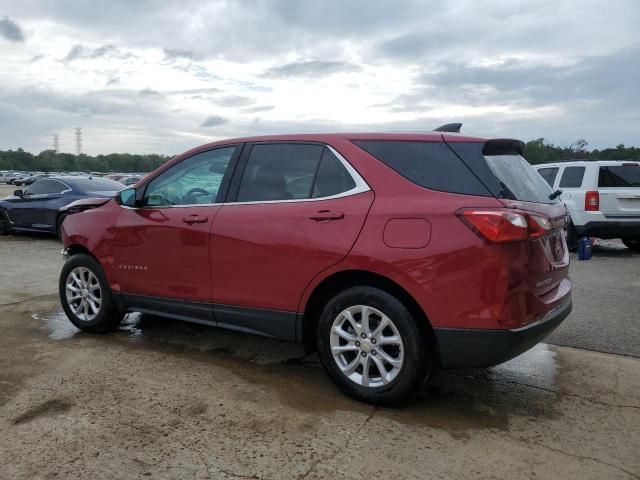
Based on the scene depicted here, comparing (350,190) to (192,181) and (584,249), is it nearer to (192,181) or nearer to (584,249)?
(192,181)

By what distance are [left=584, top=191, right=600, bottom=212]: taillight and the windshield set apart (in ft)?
23.3

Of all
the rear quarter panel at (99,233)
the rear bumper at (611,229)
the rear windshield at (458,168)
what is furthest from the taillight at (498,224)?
the rear bumper at (611,229)

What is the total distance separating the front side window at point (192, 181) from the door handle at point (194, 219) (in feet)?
0.45

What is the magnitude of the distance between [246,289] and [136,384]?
1005mm

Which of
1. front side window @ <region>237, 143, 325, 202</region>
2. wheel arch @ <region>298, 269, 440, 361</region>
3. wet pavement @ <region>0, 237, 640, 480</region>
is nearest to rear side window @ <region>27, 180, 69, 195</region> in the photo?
wet pavement @ <region>0, 237, 640, 480</region>

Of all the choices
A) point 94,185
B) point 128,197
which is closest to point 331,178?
point 128,197

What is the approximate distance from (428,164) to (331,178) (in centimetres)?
66

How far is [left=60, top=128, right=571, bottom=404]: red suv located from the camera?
315 centimetres

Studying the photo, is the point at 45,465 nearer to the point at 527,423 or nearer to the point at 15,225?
the point at 527,423

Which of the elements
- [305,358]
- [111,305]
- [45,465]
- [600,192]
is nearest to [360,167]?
[305,358]

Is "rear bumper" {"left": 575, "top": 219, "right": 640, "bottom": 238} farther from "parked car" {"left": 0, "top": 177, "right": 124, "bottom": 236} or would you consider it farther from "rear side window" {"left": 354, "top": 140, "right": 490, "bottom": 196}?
"parked car" {"left": 0, "top": 177, "right": 124, "bottom": 236}

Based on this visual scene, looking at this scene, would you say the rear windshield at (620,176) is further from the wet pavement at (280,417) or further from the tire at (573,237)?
the wet pavement at (280,417)

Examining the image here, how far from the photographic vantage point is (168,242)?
4.47 metres

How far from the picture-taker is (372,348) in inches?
136
